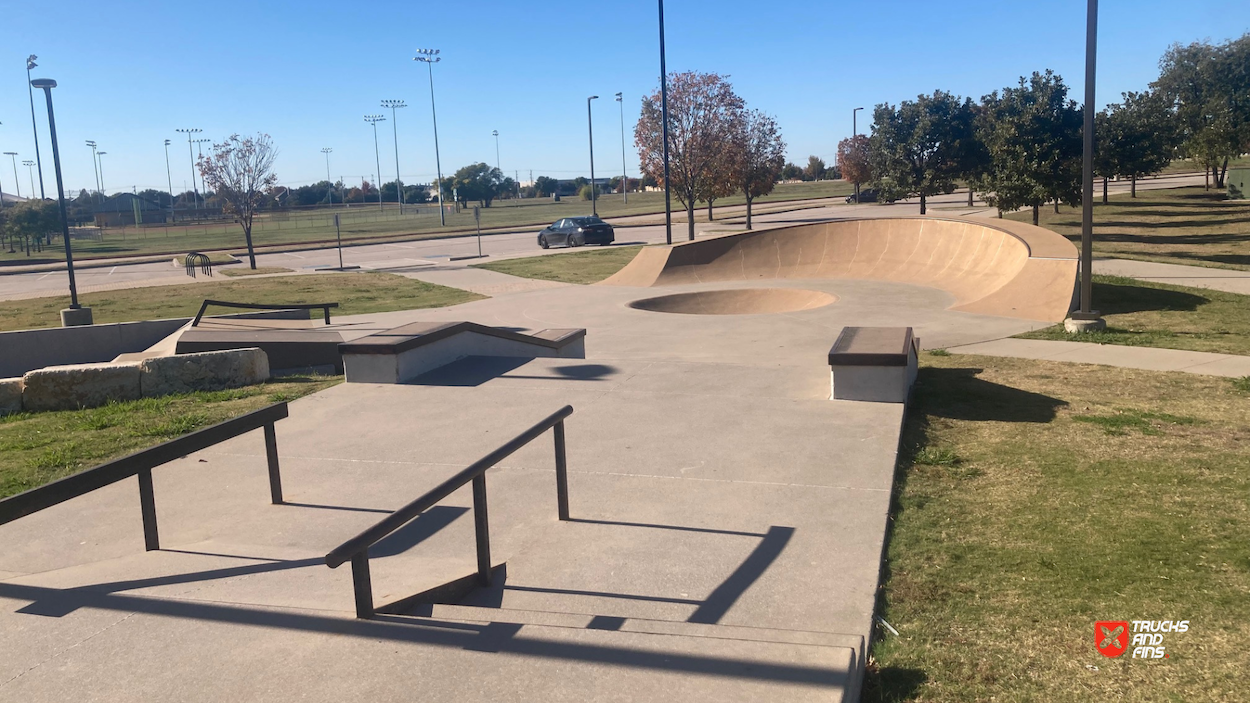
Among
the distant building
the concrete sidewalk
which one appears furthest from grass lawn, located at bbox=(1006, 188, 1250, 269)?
the distant building

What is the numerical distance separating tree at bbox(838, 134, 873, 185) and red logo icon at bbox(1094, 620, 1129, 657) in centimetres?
5668

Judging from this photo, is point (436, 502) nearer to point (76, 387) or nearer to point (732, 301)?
point (76, 387)

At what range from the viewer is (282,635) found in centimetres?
311

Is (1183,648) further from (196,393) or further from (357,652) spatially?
(196,393)

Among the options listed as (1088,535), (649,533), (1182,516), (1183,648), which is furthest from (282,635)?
(1182,516)

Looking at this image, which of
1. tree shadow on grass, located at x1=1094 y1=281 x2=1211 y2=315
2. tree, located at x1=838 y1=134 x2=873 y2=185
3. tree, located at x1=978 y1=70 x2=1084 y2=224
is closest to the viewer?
tree shadow on grass, located at x1=1094 y1=281 x2=1211 y2=315

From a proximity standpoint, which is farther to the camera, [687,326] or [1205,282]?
[1205,282]

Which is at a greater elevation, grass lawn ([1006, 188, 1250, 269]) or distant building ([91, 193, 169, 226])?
distant building ([91, 193, 169, 226])

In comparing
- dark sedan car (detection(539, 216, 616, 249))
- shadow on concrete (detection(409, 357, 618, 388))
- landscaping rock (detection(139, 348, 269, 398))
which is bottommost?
shadow on concrete (detection(409, 357, 618, 388))

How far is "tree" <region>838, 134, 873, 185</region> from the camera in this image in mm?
59656

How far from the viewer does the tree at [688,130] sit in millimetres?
35906

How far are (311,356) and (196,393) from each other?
158 centimetres

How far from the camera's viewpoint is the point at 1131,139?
35.9 meters

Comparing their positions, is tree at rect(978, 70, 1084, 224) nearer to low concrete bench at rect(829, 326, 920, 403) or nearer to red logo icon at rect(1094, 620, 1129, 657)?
low concrete bench at rect(829, 326, 920, 403)
